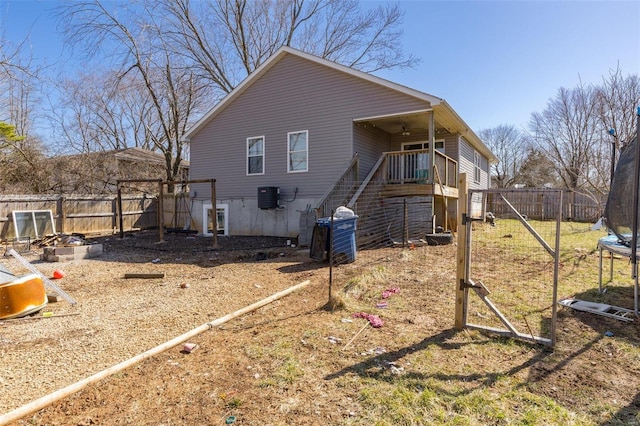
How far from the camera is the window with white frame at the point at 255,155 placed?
13305mm

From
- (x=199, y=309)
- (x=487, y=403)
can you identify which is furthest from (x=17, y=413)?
(x=487, y=403)

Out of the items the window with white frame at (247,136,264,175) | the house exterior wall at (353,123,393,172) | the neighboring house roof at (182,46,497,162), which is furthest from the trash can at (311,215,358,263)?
the window with white frame at (247,136,264,175)

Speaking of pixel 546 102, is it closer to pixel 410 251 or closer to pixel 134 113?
pixel 410 251

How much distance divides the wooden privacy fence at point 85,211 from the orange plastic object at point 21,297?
9.60m

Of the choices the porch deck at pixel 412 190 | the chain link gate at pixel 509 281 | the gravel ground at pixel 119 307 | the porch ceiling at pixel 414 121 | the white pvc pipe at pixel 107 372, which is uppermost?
the porch ceiling at pixel 414 121

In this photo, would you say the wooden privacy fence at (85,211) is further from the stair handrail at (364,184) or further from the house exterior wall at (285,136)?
the stair handrail at (364,184)

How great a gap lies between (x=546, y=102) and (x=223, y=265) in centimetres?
2859

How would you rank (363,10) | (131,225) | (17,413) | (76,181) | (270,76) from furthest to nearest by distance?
(363,10) → (76,181) → (131,225) → (270,76) → (17,413)

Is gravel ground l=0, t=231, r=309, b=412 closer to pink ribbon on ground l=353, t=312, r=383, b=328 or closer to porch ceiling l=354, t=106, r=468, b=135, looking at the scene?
pink ribbon on ground l=353, t=312, r=383, b=328

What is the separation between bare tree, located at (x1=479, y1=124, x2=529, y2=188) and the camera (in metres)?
38.1

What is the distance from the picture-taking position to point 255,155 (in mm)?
13461

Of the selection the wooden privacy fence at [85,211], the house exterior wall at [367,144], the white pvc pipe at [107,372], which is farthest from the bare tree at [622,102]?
the wooden privacy fence at [85,211]

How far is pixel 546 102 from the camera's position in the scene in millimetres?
26391

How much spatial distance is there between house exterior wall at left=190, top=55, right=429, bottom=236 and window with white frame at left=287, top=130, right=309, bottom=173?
0.16 metres
